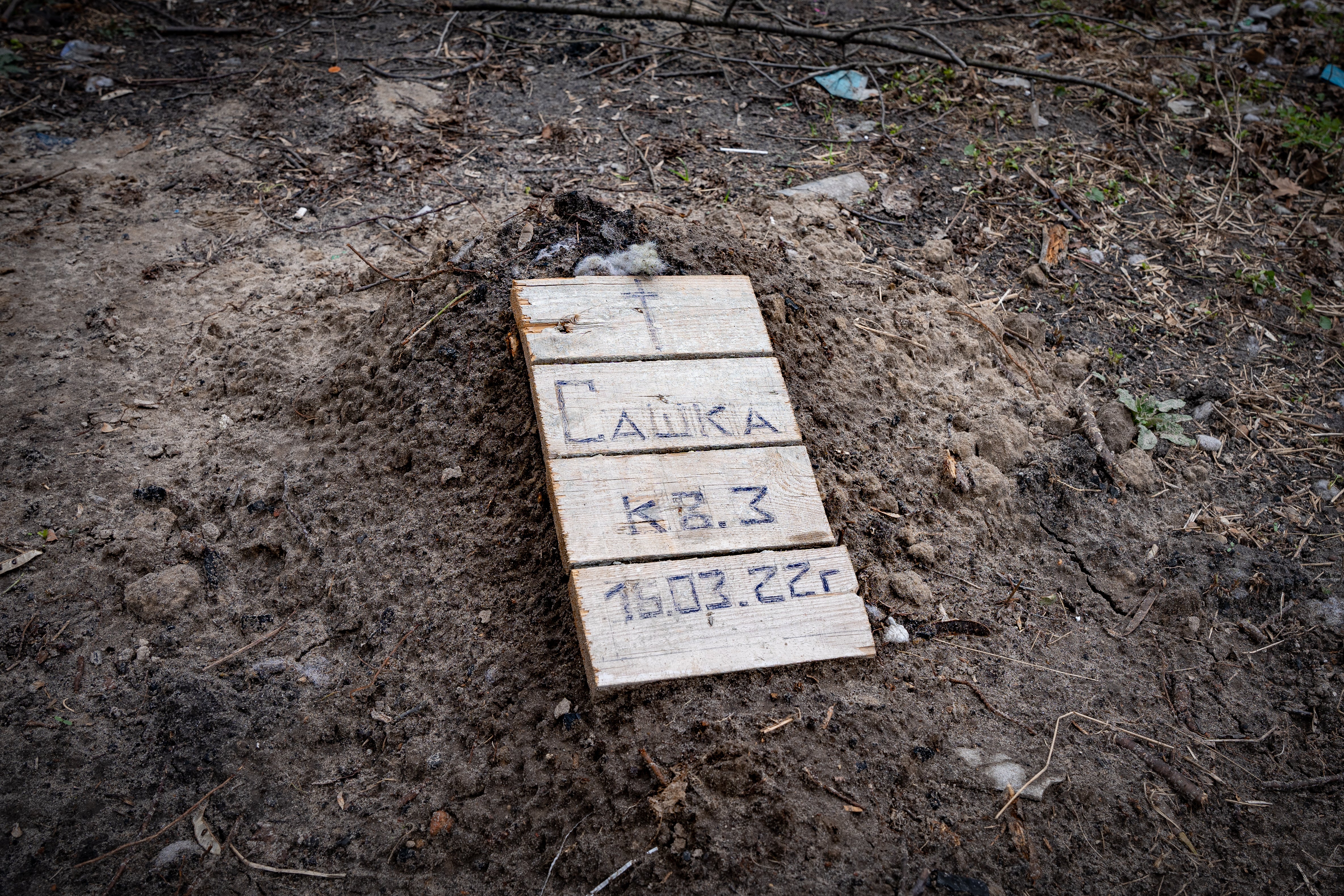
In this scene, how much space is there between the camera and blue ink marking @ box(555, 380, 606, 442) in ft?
7.82

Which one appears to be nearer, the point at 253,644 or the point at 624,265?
the point at 253,644

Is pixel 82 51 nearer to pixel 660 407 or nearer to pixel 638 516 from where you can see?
pixel 660 407

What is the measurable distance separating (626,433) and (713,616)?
0.61m

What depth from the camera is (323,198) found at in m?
3.89

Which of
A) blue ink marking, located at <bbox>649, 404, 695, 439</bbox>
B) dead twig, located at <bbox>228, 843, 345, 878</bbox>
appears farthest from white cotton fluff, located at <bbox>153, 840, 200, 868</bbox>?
blue ink marking, located at <bbox>649, 404, 695, 439</bbox>

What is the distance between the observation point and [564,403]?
8.00ft

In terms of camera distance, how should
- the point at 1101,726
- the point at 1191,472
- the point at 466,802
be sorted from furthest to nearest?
the point at 1191,472, the point at 1101,726, the point at 466,802

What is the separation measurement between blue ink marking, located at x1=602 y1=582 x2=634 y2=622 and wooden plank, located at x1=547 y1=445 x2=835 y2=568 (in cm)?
9

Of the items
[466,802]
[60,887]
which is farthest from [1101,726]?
[60,887]

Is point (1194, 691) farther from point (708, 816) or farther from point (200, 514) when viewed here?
point (200, 514)

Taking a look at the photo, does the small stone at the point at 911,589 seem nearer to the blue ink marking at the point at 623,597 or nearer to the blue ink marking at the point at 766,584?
the blue ink marking at the point at 766,584

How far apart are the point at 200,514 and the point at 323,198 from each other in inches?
73.6

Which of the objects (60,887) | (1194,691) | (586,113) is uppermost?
(586,113)

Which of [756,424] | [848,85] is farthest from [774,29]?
[756,424]
